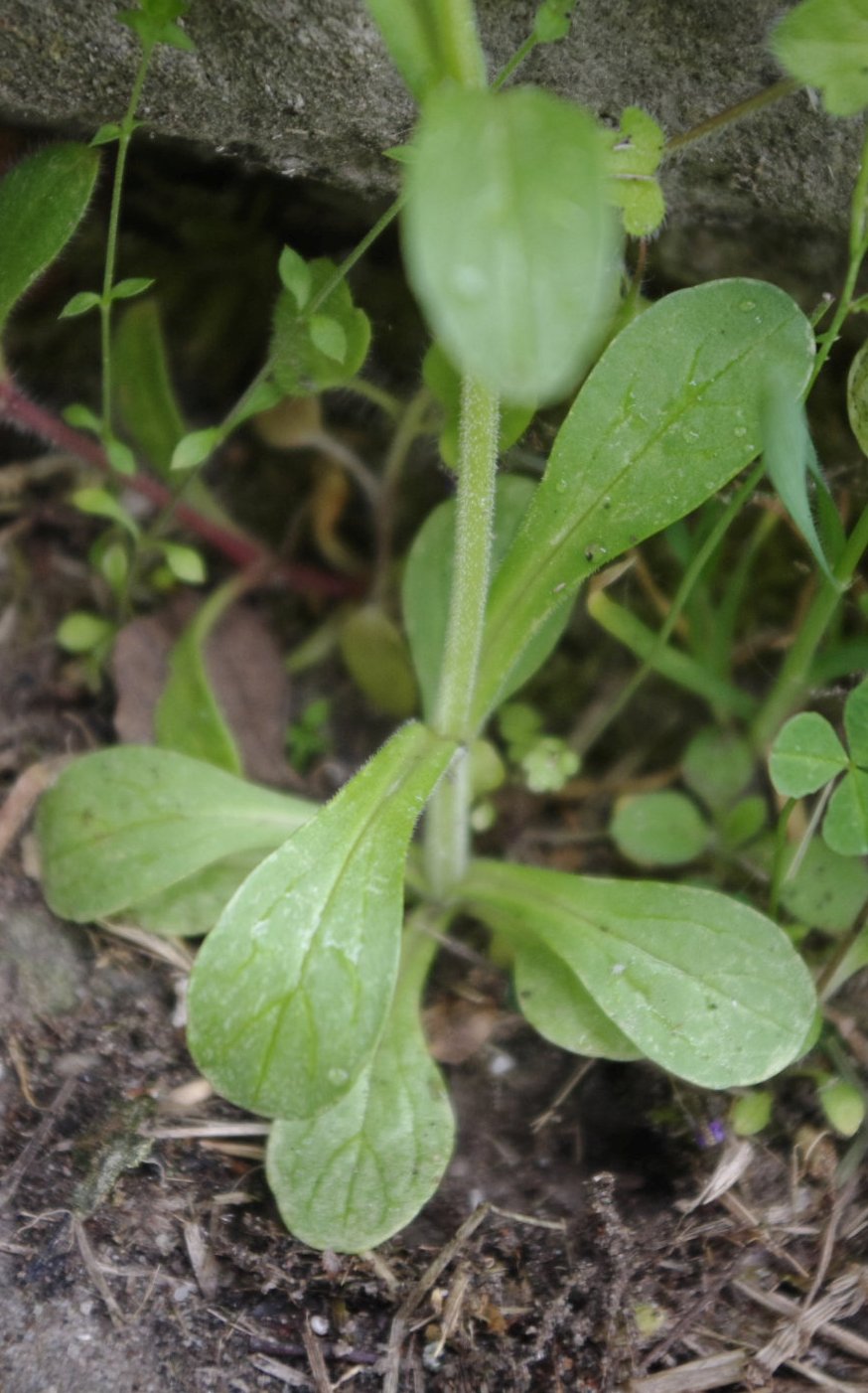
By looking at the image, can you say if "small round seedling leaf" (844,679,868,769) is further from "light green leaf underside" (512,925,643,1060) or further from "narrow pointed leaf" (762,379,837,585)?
"light green leaf underside" (512,925,643,1060)

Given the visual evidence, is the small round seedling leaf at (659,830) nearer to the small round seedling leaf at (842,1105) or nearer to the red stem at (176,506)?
the small round seedling leaf at (842,1105)

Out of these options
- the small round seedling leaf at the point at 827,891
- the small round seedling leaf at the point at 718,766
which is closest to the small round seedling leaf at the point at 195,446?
the small round seedling leaf at the point at 718,766

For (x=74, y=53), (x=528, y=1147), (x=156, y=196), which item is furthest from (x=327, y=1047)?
(x=156, y=196)

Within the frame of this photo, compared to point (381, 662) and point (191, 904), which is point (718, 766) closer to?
point (381, 662)

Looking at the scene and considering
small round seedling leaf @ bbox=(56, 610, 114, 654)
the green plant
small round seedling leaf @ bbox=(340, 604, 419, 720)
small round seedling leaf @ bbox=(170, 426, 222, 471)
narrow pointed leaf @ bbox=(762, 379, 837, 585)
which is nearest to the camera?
narrow pointed leaf @ bbox=(762, 379, 837, 585)

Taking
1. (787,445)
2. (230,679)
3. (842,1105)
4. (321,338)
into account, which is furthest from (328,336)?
(842,1105)

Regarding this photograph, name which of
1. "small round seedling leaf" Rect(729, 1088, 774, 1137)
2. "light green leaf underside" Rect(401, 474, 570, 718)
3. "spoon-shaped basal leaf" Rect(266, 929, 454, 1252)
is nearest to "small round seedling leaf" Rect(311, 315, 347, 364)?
"light green leaf underside" Rect(401, 474, 570, 718)
